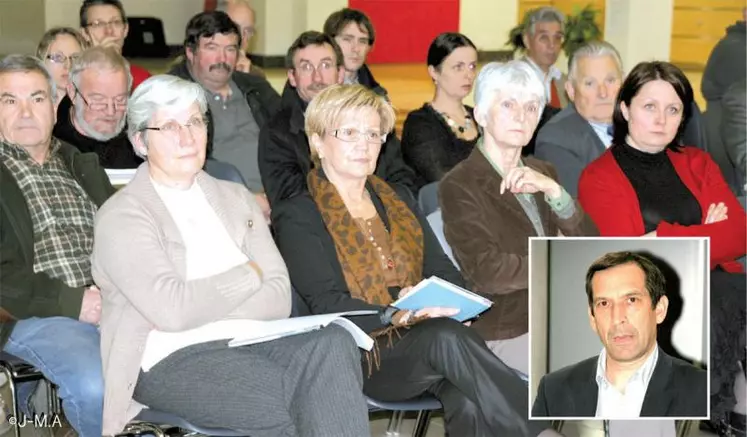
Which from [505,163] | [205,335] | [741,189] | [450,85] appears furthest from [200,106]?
[741,189]

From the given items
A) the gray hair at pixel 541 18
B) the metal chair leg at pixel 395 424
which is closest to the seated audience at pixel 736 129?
the gray hair at pixel 541 18

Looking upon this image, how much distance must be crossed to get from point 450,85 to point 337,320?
236 cm

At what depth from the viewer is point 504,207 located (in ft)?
11.8

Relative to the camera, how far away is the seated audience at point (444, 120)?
4.89 meters

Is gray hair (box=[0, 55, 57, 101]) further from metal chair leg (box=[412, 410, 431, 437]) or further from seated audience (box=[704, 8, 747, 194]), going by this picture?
seated audience (box=[704, 8, 747, 194])

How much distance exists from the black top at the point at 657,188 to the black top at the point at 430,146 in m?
1.08

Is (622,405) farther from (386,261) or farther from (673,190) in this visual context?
(673,190)

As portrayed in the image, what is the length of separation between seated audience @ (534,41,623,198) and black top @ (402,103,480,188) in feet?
1.40

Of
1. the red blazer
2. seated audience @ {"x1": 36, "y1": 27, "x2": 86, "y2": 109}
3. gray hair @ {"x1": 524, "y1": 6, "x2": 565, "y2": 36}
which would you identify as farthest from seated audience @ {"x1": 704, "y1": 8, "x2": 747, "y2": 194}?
seated audience @ {"x1": 36, "y1": 27, "x2": 86, "y2": 109}

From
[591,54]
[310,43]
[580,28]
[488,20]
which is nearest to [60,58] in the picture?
[310,43]

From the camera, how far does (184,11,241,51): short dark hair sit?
17.2ft

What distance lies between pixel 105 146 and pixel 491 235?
1604mm

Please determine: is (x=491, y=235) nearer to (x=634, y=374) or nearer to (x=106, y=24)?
(x=634, y=374)

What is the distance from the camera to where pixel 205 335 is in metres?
3.09
